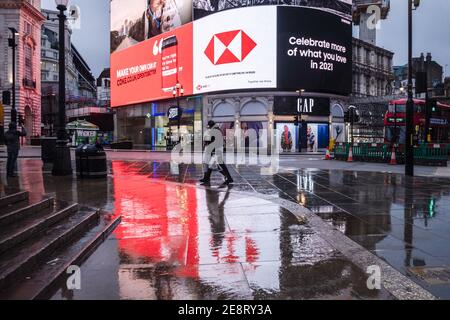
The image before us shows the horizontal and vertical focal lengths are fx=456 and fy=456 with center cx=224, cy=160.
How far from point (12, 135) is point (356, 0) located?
64192 mm

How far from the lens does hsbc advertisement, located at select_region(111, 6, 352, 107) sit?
42719 millimetres

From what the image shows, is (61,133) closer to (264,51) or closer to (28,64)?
(264,51)

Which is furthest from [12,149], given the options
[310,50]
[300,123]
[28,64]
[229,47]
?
[28,64]

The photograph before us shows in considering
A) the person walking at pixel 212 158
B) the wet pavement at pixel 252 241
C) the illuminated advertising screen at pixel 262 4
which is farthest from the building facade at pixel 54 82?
the wet pavement at pixel 252 241

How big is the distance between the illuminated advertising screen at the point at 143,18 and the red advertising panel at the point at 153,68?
3.21ft

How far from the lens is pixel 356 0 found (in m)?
68.0

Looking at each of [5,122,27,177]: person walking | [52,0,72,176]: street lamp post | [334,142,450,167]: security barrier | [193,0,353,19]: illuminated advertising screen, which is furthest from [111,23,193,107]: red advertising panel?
[5,122,27,177]: person walking

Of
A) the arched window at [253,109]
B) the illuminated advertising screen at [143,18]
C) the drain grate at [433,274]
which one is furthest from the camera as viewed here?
the illuminated advertising screen at [143,18]

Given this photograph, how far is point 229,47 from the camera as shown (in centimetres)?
4372

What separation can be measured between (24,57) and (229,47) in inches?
1248

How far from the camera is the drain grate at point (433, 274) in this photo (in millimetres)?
4673

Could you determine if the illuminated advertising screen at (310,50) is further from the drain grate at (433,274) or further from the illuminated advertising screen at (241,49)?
the drain grate at (433,274)

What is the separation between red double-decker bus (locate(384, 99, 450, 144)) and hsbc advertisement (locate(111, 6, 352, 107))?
14.3 metres

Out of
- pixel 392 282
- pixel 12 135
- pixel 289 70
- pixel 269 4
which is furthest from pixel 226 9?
pixel 392 282
